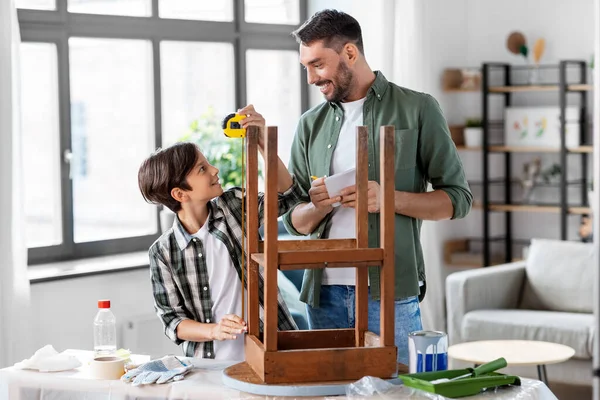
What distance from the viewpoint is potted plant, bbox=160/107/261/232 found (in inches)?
196

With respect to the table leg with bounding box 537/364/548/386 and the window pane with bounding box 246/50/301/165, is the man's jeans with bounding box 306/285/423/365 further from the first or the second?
the window pane with bounding box 246/50/301/165

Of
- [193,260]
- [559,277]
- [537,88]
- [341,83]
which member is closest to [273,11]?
[537,88]

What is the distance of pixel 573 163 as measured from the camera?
604 cm

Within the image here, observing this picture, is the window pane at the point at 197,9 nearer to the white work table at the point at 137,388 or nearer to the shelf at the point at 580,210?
the shelf at the point at 580,210

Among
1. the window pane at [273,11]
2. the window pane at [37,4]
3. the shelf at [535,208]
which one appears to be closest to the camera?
the window pane at [37,4]

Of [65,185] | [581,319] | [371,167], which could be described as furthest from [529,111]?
[371,167]

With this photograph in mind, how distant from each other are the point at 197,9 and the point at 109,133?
83cm

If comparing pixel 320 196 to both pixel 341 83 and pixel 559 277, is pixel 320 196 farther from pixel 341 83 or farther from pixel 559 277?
pixel 559 277

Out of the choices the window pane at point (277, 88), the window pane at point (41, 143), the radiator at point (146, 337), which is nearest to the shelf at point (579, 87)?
the window pane at point (277, 88)

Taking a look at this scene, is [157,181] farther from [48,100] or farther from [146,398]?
[48,100]

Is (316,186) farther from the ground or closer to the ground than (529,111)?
closer to the ground

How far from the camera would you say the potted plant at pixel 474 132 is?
613cm

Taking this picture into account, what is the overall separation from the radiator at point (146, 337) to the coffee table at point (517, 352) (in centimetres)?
138

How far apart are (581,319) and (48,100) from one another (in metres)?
2.71
